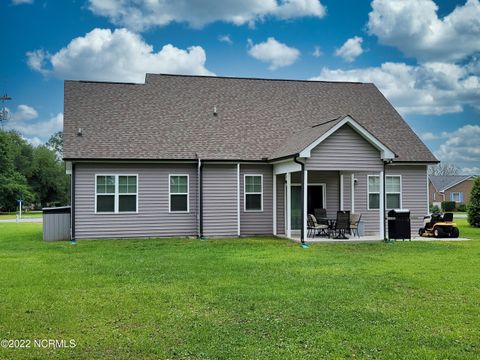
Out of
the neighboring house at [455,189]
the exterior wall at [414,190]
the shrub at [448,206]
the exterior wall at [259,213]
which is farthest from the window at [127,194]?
the neighboring house at [455,189]

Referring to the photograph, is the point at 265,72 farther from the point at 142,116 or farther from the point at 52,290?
the point at 52,290

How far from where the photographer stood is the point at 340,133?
16.3 m

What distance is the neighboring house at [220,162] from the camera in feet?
57.0

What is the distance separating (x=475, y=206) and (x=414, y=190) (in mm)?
8423

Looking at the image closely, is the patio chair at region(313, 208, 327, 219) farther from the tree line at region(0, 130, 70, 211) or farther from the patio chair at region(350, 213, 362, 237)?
the tree line at region(0, 130, 70, 211)

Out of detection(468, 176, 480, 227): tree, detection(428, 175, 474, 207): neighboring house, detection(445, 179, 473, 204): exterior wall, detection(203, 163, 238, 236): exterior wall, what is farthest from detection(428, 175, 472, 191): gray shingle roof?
detection(203, 163, 238, 236): exterior wall

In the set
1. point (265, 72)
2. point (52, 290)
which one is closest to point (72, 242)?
point (52, 290)

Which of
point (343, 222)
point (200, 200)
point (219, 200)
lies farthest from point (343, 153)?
point (200, 200)

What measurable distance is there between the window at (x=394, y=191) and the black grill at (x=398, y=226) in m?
2.67

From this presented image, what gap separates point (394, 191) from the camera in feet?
66.4

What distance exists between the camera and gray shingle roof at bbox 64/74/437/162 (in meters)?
18.6

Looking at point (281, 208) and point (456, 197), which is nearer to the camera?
point (281, 208)

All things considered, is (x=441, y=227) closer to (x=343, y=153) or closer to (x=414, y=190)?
(x=414, y=190)

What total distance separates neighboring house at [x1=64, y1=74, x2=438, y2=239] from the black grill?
1.18 ft
